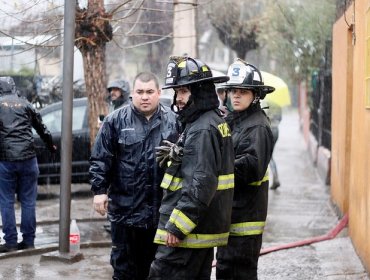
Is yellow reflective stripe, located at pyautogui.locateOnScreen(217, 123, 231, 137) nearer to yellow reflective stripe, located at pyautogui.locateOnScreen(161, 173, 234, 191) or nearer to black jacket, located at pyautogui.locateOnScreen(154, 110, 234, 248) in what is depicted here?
black jacket, located at pyautogui.locateOnScreen(154, 110, 234, 248)

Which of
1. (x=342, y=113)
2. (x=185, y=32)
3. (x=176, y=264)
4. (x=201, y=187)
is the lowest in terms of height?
(x=176, y=264)

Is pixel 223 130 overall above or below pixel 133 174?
above

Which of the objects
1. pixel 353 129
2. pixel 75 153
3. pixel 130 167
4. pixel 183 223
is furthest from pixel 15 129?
pixel 75 153

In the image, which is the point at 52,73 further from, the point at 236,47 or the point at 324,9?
the point at 324,9

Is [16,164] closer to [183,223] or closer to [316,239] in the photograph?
[316,239]

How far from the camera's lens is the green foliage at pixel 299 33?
17.8 meters

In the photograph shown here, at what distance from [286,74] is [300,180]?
7071mm

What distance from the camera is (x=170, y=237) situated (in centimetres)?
491

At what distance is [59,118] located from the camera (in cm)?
1320

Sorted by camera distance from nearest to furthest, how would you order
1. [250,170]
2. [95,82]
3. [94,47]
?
[250,170] → [94,47] → [95,82]

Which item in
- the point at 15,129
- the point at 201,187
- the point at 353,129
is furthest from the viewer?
the point at 353,129

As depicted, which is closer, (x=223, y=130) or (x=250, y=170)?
(x=223, y=130)

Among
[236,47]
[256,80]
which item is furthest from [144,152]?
[236,47]

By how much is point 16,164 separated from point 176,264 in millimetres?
3907
